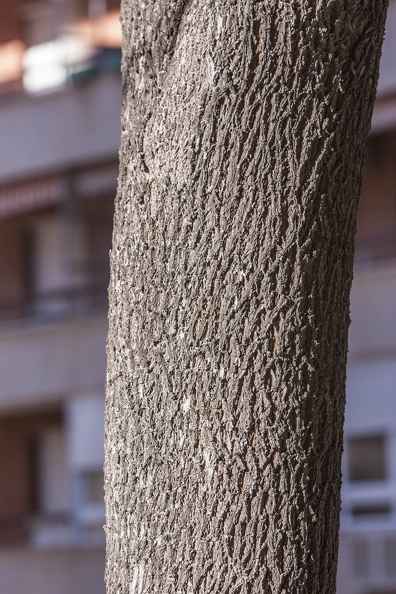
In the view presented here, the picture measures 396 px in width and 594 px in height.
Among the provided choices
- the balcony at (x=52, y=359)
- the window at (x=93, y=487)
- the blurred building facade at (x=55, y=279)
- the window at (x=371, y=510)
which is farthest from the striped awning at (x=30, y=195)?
the window at (x=371, y=510)

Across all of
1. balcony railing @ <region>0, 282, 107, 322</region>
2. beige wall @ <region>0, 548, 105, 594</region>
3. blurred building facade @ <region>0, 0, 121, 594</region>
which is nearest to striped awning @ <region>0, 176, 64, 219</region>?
blurred building facade @ <region>0, 0, 121, 594</region>

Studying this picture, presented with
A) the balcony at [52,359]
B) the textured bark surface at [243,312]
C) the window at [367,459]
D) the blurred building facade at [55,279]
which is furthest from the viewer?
the blurred building facade at [55,279]

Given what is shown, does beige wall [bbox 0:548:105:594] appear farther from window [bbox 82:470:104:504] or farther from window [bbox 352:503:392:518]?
window [bbox 352:503:392:518]

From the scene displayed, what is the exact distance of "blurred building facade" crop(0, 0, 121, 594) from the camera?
17172mm

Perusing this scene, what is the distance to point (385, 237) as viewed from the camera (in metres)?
15.9

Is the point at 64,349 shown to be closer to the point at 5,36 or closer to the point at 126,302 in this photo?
the point at 5,36

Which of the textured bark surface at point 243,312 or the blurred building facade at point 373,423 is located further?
the blurred building facade at point 373,423

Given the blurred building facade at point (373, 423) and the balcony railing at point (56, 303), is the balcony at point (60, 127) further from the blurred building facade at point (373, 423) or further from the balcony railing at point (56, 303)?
the blurred building facade at point (373, 423)

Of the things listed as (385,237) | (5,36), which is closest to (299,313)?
(385,237)

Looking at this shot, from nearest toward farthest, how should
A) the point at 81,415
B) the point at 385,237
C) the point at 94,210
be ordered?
the point at 385,237, the point at 81,415, the point at 94,210

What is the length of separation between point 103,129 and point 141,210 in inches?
584

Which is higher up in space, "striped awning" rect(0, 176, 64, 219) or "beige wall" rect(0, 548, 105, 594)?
"striped awning" rect(0, 176, 64, 219)

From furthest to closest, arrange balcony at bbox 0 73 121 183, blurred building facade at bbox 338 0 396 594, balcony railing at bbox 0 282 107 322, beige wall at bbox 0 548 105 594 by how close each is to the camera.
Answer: balcony railing at bbox 0 282 107 322 < balcony at bbox 0 73 121 183 < beige wall at bbox 0 548 105 594 < blurred building facade at bbox 338 0 396 594

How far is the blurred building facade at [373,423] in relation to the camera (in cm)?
1434
